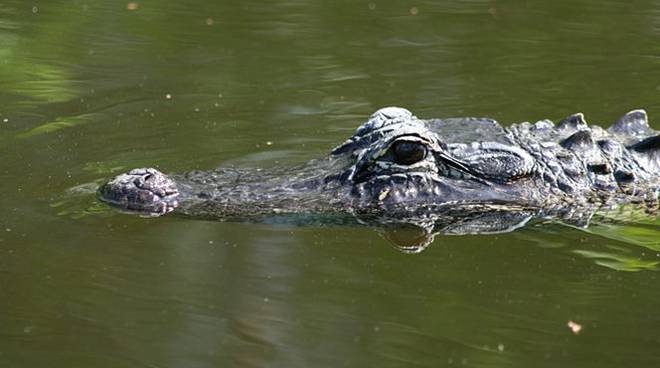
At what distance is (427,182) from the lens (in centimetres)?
707

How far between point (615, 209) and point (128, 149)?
3283 millimetres

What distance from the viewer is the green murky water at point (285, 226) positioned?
531 centimetres

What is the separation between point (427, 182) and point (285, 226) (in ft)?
3.01

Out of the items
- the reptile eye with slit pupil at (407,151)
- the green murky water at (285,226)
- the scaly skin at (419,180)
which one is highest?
the reptile eye with slit pupil at (407,151)

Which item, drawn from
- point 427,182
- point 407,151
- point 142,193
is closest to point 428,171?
point 427,182

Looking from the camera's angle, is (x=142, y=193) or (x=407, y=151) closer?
(x=142, y=193)

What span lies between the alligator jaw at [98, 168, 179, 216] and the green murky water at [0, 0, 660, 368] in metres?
0.11

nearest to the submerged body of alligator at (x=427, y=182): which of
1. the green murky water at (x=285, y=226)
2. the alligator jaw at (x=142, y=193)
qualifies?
the alligator jaw at (x=142, y=193)

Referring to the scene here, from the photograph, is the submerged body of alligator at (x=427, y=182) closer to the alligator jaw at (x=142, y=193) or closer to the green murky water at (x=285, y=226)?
the alligator jaw at (x=142, y=193)

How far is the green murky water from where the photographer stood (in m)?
5.31

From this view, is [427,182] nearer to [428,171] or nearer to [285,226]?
[428,171]

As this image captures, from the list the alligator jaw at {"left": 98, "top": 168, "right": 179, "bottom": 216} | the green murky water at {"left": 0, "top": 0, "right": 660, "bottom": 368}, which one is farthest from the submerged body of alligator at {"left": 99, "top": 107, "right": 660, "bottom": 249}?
the green murky water at {"left": 0, "top": 0, "right": 660, "bottom": 368}

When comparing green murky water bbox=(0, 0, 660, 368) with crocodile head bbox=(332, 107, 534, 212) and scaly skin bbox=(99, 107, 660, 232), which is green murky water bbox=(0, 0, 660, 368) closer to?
scaly skin bbox=(99, 107, 660, 232)

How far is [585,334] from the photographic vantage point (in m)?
5.37
